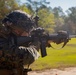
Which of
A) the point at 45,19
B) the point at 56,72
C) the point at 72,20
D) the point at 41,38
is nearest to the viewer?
the point at 41,38

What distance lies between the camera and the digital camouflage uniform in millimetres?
2705

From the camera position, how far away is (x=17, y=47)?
2719 millimetres

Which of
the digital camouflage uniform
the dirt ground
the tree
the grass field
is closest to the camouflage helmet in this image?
the digital camouflage uniform

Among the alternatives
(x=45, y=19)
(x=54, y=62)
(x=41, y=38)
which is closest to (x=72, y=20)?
(x=45, y=19)

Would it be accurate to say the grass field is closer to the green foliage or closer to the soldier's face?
the soldier's face

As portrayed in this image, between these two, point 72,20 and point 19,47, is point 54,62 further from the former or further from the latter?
point 72,20

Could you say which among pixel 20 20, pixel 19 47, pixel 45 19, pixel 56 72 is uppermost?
pixel 45 19

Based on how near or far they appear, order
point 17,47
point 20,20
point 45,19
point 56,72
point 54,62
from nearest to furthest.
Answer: point 17,47 → point 20,20 → point 56,72 → point 54,62 → point 45,19

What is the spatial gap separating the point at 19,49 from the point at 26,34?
0.42 metres

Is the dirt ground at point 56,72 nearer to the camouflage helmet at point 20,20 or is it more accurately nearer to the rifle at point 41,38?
the rifle at point 41,38

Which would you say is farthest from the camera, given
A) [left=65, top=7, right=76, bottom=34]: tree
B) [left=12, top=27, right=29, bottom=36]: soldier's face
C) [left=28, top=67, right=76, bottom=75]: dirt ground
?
[left=65, top=7, right=76, bottom=34]: tree

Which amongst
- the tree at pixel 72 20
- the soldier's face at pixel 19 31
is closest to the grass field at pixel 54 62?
the soldier's face at pixel 19 31

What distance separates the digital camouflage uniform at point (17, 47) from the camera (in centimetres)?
271

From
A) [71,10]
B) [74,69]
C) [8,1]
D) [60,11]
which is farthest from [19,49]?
[60,11]
